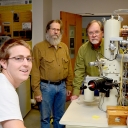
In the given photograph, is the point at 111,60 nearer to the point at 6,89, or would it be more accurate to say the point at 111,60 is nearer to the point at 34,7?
the point at 6,89

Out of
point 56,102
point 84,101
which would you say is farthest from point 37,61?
point 84,101

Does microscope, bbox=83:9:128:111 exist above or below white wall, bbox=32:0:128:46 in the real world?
below

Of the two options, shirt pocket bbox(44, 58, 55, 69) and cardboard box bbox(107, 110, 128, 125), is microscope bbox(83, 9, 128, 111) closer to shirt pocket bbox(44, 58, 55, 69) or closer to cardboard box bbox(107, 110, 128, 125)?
cardboard box bbox(107, 110, 128, 125)

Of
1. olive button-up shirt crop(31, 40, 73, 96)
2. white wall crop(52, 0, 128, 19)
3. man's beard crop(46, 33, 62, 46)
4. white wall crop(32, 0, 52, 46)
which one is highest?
white wall crop(52, 0, 128, 19)

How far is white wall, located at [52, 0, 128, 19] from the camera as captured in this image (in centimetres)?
405

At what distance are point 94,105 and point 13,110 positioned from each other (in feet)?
3.01

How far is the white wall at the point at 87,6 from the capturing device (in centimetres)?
405

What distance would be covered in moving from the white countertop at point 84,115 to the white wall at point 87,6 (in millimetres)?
2886

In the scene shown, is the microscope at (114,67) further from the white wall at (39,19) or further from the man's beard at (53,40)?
the white wall at (39,19)

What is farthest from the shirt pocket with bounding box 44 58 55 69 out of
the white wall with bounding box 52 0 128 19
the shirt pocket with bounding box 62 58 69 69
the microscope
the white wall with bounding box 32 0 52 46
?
the white wall with bounding box 52 0 128 19

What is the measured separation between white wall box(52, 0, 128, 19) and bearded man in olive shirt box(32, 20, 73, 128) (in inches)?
79.4

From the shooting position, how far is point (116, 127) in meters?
1.27

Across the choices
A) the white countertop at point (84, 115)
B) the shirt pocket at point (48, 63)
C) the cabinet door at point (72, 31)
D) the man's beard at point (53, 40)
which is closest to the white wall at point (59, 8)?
the cabinet door at point (72, 31)

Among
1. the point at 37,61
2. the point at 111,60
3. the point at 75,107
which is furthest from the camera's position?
the point at 37,61
